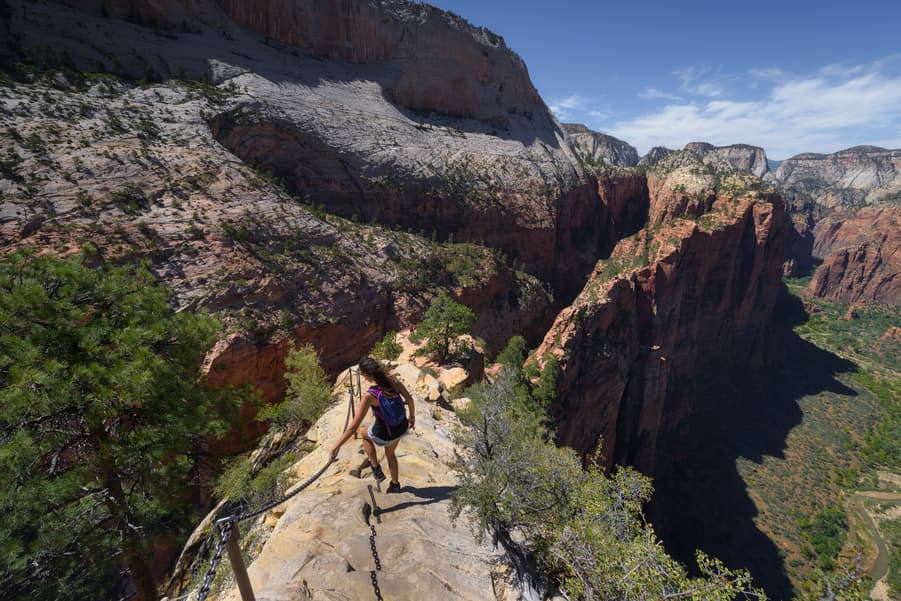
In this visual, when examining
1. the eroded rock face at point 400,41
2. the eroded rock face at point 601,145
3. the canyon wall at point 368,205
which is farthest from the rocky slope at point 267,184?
the eroded rock face at point 601,145

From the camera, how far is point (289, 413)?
11.6 m

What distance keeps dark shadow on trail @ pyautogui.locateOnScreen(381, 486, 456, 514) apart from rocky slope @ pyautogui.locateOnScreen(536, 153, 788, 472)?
68.7ft

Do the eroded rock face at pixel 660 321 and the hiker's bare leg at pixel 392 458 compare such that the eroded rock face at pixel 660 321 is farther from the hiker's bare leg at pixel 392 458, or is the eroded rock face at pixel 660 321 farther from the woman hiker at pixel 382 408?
the woman hiker at pixel 382 408

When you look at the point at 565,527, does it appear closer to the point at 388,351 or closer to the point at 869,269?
the point at 388,351

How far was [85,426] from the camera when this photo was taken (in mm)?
7434

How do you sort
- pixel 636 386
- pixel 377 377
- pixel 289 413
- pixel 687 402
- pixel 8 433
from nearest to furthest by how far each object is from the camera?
1. pixel 377 377
2. pixel 8 433
3. pixel 289 413
4. pixel 636 386
5. pixel 687 402

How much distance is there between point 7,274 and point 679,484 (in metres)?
52.3

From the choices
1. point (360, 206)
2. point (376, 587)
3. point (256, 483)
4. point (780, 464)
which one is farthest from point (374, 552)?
point (780, 464)

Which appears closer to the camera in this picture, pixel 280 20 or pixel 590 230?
pixel 280 20

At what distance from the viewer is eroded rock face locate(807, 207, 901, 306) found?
304ft

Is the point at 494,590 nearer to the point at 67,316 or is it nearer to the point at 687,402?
the point at 67,316

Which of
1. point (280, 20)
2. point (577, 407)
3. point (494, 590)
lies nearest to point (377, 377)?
point (494, 590)

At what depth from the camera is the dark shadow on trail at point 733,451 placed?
3366 centimetres

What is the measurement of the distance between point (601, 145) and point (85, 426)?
199 m
